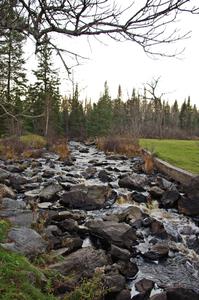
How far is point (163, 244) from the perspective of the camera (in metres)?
7.89

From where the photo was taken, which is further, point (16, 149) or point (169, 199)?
point (16, 149)

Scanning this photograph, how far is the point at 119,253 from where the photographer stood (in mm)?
6906

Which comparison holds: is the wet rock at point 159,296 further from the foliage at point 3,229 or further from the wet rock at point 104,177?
the wet rock at point 104,177

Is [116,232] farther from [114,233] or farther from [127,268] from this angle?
[127,268]

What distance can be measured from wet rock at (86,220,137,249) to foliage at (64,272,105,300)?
2289 millimetres

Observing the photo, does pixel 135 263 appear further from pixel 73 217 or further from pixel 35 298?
pixel 35 298

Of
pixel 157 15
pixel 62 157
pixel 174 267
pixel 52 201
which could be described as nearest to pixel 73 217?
pixel 52 201

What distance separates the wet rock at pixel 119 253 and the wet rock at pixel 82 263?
474 mm

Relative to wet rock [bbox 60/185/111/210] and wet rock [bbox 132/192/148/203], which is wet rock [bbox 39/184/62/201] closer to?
wet rock [bbox 60/185/111/210]

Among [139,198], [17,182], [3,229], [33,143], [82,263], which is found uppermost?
[33,143]

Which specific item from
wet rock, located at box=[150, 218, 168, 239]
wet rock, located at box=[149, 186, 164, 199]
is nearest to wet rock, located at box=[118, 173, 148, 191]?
wet rock, located at box=[149, 186, 164, 199]

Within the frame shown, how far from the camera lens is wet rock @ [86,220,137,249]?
752 centimetres

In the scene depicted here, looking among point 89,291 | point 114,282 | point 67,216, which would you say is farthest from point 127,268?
point 67,216

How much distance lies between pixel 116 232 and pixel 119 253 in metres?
0.82
